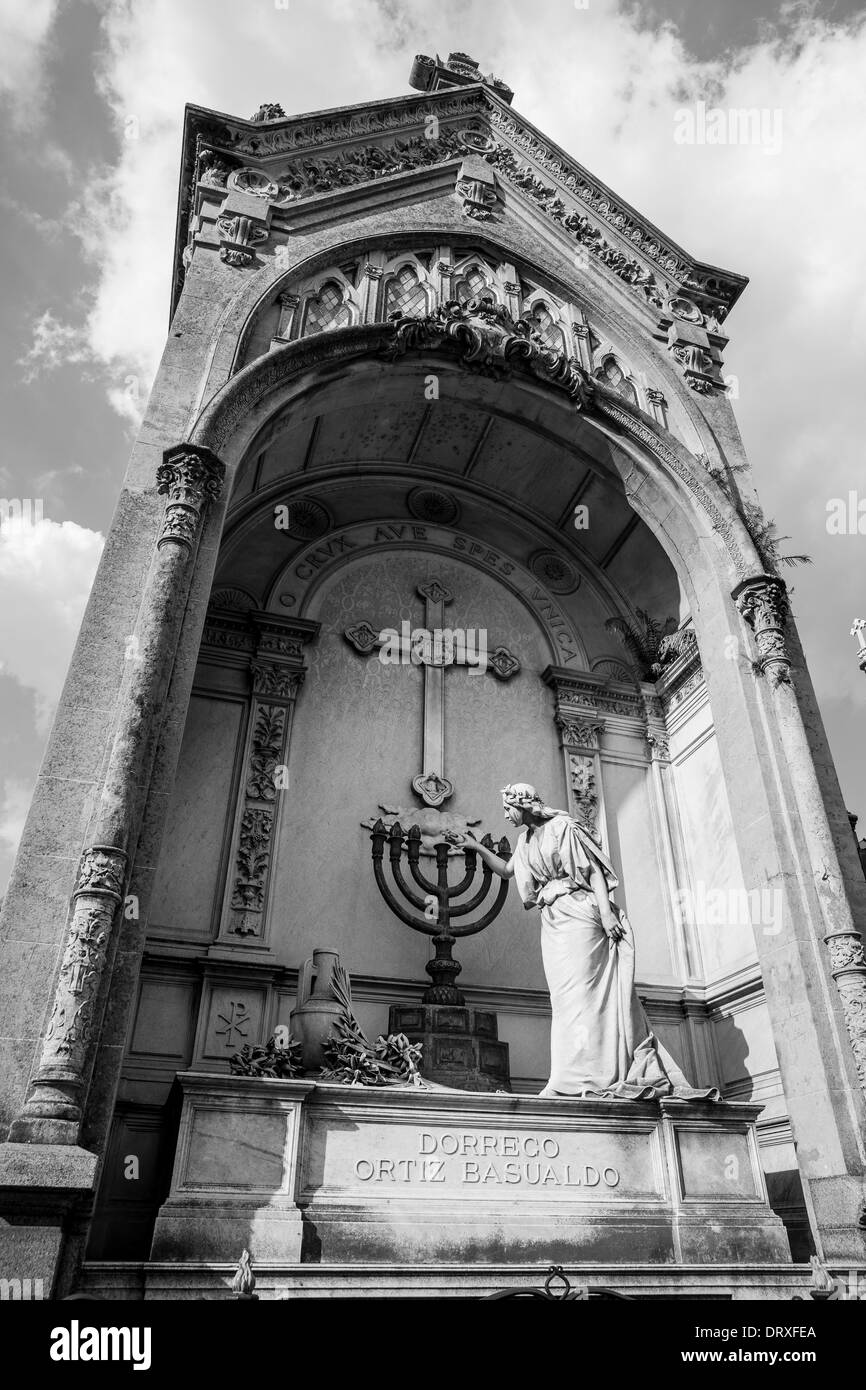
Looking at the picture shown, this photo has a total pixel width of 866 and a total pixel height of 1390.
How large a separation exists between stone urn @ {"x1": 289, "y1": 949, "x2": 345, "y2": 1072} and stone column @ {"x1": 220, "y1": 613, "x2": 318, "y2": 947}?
1646 mm

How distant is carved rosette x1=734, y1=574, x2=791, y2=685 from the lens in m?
10.0

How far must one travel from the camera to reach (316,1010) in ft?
25.5

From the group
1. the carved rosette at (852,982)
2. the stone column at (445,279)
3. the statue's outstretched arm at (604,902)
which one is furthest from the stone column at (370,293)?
the carved rosette at (852,982)

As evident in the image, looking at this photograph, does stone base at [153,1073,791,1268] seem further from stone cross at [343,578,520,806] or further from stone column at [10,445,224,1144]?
stone cross at [343,578,520,806]

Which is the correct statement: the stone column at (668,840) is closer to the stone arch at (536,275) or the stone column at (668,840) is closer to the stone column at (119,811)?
the stone arch at (536,275)

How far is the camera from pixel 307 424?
38.0 feet

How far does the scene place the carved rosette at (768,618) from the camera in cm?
1004

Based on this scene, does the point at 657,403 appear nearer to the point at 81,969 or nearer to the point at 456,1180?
the point at 456,1180

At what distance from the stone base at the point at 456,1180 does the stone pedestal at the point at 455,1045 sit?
1761mm

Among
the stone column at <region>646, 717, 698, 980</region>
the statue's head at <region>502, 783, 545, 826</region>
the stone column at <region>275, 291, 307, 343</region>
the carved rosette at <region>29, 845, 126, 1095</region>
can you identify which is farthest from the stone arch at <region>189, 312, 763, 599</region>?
the carved rosette at <region>29, 845, 126, 1095</region>

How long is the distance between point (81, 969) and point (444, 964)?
4.69 m

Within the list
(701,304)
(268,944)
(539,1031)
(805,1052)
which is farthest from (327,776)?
(701,304)

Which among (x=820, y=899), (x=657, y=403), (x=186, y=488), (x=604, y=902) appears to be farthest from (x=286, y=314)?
(x=820, y=899)

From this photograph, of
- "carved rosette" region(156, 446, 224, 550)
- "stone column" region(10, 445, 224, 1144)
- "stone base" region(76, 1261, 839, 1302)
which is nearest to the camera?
"stone base" region(76, 1261, 839, 1302)
